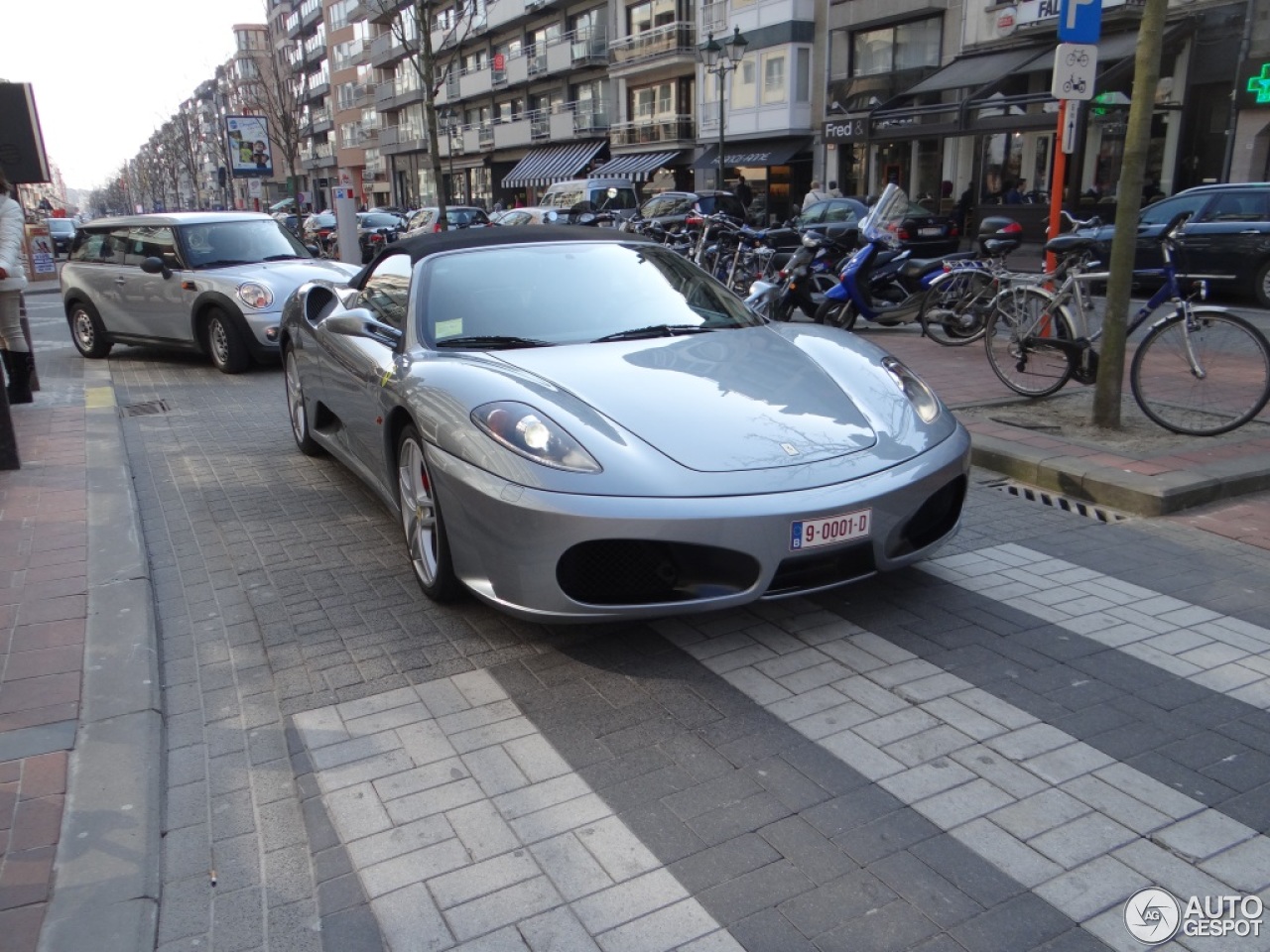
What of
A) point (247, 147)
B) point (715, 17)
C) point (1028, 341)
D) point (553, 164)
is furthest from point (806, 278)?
point (553, 164)

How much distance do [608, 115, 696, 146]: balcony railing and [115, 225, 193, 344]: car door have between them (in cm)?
3322

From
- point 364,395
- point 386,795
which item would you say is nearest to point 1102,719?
point 386,795

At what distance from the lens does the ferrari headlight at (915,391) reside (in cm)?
399

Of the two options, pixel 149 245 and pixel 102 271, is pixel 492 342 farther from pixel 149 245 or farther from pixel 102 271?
pixel 102 271

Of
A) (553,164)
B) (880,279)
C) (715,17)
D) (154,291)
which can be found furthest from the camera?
(553,164)

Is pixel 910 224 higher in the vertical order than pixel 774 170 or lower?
lower

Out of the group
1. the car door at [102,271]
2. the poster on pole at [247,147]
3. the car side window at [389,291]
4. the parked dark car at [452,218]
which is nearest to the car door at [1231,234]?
the car side window at [389,291]

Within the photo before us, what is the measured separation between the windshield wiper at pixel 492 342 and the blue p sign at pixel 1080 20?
234 inches

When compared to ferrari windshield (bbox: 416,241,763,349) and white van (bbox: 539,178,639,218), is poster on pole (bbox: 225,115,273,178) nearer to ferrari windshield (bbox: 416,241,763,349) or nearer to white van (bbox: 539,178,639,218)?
white van (bbox: 539,178,639,218)

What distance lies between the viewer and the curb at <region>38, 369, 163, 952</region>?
7.55 feet

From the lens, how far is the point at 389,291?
200 inches

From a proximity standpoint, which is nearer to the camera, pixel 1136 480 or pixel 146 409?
pixel 1136 480

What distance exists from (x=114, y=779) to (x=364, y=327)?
2446 mm

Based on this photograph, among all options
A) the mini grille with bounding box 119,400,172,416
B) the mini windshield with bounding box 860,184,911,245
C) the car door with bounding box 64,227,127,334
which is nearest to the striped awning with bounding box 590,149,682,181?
the mini windshield with bounding box 860,184,911,245
